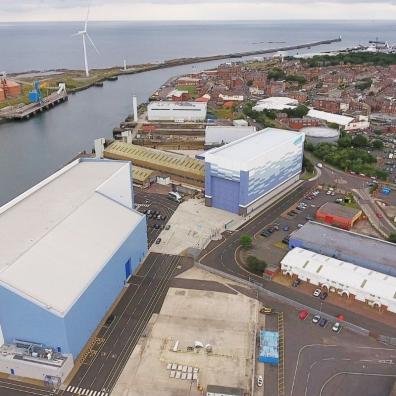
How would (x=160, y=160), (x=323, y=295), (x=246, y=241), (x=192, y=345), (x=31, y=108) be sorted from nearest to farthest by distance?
(x=192, y=345) < (x=323, y=295) < (x=246, y=241) < (x=160, y=160) < (x=31, y=108)

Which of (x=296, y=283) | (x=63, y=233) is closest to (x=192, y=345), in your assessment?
(x=296, y=283)

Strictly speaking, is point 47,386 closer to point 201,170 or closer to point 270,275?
point 270,275

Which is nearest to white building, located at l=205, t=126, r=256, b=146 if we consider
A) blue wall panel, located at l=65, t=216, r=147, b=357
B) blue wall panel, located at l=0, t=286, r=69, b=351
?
blue wall panel, located at l=65, t=216, r=147, b=357

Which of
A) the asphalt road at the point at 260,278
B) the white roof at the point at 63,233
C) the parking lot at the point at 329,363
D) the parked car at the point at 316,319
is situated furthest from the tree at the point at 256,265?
the white roof at the point at 63,233

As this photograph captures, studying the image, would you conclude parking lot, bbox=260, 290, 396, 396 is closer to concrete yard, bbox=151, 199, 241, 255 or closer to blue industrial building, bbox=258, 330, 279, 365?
blue industrial building, bbox=258, 330, 279, 365

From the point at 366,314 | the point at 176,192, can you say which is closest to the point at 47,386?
the point at 366,314

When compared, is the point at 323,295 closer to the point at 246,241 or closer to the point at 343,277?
the point at 343,277

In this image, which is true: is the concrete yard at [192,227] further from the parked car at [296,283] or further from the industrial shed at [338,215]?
the parked car at [296,283]
